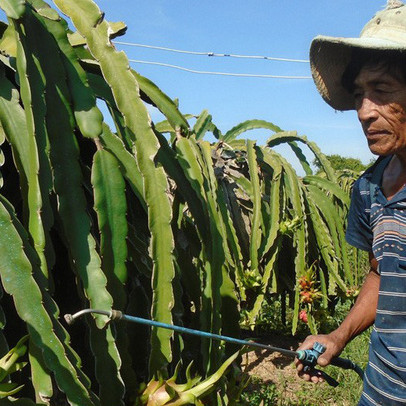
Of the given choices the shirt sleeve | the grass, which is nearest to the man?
the shirt sleeve

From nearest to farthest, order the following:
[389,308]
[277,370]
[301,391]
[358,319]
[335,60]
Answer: [389,308]
[335,60]
[358,319]
[301,391]
[277,370]

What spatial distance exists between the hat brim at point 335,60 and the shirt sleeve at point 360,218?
0.94 ft

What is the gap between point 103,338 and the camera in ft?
4.48

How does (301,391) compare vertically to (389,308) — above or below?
below

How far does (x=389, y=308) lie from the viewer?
1869 millimetres

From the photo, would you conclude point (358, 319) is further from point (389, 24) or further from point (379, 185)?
point (389, 24)

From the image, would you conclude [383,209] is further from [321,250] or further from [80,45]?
[321,250]

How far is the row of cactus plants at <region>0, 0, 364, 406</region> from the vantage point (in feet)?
4.07

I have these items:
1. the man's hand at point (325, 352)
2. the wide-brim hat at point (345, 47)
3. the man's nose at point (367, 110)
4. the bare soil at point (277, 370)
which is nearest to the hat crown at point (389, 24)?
the wide-brim hat at point (345, 47)

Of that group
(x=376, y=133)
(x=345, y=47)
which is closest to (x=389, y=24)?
(x=345, y=47)

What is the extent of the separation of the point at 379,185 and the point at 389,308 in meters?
0.41

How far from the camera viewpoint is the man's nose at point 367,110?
1.75 m

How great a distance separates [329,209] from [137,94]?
10.1 feet

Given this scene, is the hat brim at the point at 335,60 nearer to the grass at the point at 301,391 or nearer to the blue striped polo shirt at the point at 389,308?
the blue striped polo shirt at the point at 389,308
